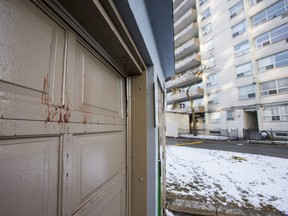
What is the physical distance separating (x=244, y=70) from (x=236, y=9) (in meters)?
6.58

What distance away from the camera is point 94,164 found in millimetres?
1114

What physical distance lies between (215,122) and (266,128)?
16.8ft

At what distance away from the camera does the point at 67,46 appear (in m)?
0.91

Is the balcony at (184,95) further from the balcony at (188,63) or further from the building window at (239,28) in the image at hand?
the building window at (239,28)

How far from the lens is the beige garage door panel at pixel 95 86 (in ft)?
3.35

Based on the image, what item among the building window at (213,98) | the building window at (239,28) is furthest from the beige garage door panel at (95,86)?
the building window at (213,98)

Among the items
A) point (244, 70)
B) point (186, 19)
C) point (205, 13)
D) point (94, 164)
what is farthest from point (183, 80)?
point (94, 164)

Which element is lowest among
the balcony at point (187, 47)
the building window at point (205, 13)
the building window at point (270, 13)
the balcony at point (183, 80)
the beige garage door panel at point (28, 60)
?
the beige garage door panel at point (28, 60)

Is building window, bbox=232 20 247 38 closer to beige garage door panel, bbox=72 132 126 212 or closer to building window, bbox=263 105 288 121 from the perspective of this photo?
building window, bbox=263 105 288 121

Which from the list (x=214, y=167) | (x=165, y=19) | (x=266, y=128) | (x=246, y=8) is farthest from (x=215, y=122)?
(x=165, y=19)

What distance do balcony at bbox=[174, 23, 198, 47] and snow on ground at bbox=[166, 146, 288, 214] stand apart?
20.4m

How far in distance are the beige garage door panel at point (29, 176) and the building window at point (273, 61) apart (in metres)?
17.9

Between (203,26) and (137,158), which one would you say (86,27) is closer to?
(137,158)

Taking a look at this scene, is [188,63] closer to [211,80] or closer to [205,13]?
[211,80]
